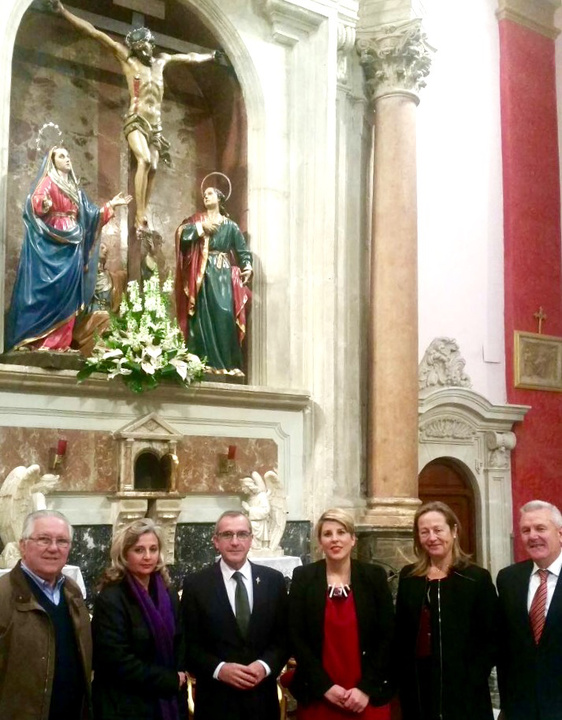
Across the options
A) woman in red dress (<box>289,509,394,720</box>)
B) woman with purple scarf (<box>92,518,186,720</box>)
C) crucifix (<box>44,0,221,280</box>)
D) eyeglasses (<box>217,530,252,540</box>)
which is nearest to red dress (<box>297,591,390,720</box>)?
woman in red dress (<box>289,509,394,720</box>)

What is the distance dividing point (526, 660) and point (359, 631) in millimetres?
596

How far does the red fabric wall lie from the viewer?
898cm

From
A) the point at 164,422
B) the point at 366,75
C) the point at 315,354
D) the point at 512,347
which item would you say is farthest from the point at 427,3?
the point at 164,422

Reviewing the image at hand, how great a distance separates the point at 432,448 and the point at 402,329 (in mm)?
1613

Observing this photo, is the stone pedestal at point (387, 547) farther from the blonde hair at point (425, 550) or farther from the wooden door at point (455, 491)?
the blonde hair at point (425, 550)

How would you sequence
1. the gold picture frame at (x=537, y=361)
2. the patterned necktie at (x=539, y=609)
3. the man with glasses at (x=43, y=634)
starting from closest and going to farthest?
the man with glasses at (x=43, y=634) < the patterned necktie at (x=539, y=609) < the gold picture frame at (x=537, y=361)

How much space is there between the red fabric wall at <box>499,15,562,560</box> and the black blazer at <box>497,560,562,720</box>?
545 cm

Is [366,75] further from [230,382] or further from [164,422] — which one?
[164,422]

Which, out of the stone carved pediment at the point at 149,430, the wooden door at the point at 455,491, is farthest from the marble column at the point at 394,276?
the stone carved pediment at the point at 149,430

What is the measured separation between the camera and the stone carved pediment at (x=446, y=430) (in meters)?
8.30

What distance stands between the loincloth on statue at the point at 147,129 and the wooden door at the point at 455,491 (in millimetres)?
3720

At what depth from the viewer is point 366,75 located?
24.9 ft

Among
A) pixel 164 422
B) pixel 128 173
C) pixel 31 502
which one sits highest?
pixel 128 173

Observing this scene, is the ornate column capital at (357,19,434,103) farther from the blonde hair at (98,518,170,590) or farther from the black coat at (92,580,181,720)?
the black coat at (92,580,181,720)
